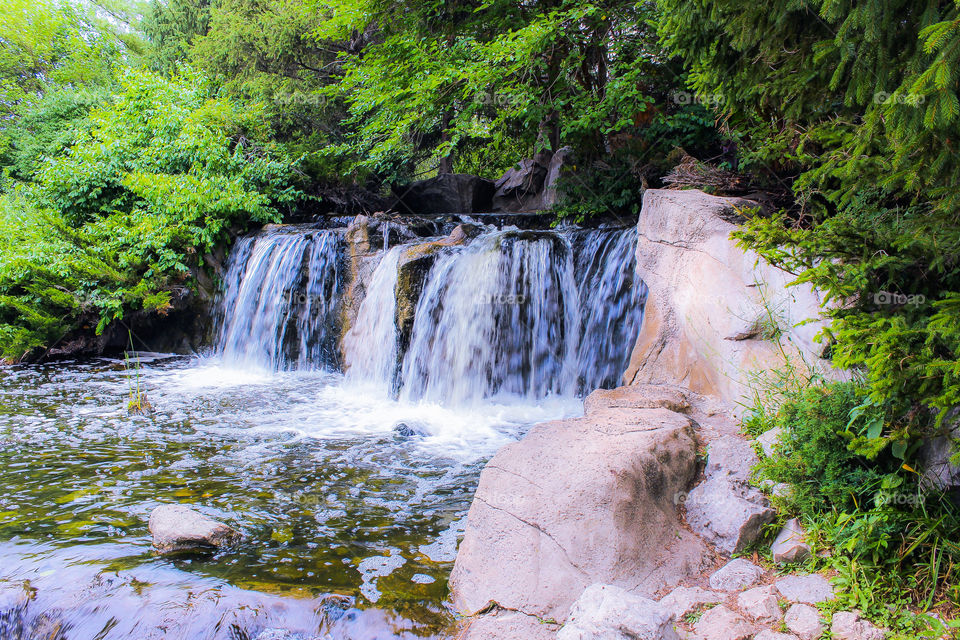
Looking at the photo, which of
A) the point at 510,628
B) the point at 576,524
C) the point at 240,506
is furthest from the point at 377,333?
the point at 510,628

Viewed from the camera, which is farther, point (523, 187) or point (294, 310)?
point (523, 187)

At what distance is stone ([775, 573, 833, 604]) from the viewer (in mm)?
2814

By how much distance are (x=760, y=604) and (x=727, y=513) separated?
77cm

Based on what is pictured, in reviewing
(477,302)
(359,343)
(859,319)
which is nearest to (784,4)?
(859,319)

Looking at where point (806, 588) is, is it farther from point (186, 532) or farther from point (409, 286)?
point (409, 286)

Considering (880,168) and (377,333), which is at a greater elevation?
(880,168)

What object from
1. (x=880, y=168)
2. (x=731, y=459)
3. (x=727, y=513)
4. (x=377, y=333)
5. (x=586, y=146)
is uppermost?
(x=586, y=146)

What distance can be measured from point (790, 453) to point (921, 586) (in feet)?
2.97

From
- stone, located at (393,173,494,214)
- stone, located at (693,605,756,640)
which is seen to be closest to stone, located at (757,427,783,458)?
stone, located at (693,605,756,640)

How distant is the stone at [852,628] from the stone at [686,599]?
517mm

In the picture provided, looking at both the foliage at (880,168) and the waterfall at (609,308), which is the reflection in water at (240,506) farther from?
the foliage at (880,168)

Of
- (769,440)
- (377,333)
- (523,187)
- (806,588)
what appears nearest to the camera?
(806,588)

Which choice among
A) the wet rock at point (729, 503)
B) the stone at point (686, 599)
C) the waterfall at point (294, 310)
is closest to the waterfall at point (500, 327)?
the waterfall at point (294, 310)

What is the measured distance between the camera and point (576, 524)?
347 centimetres
